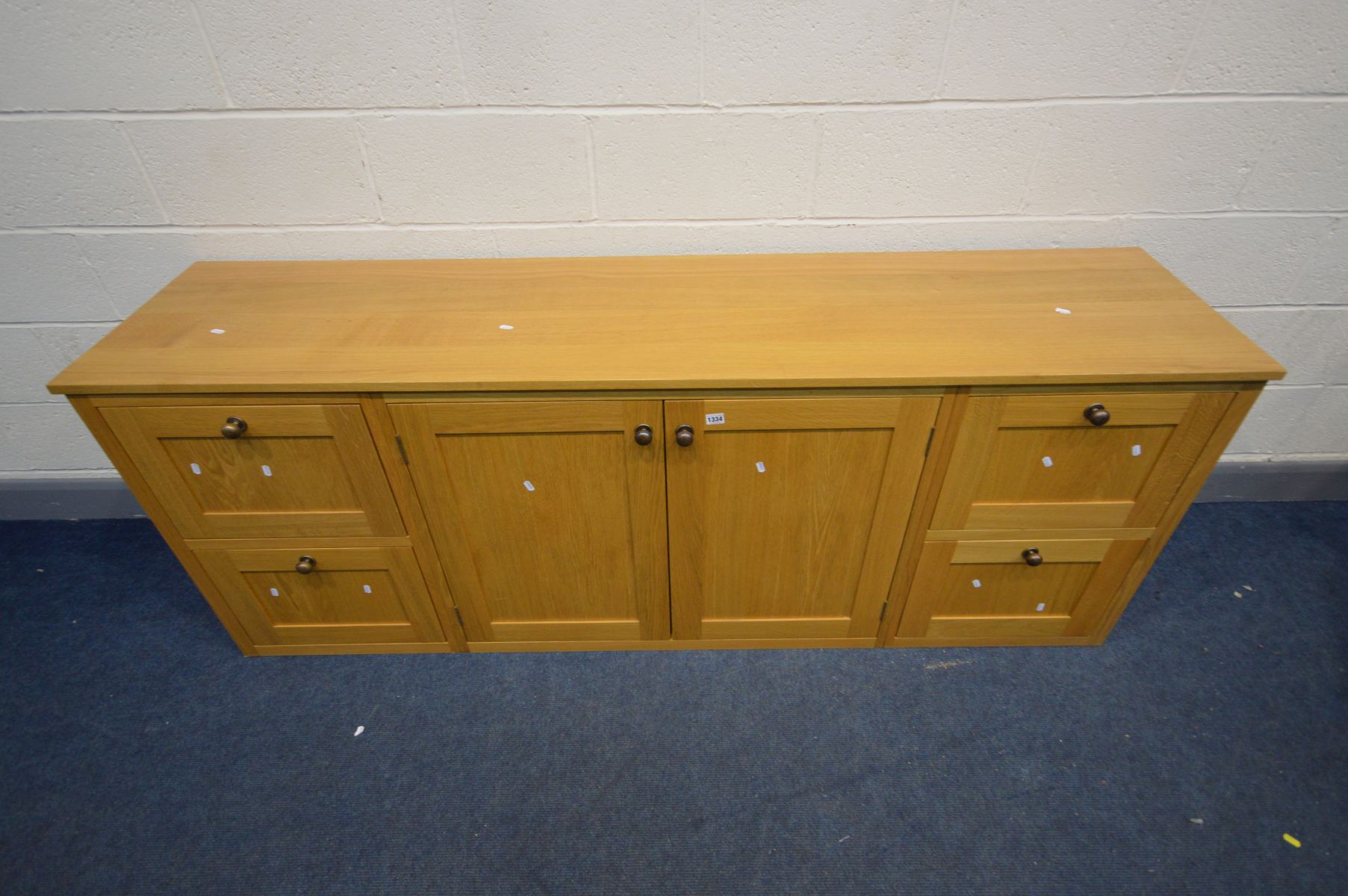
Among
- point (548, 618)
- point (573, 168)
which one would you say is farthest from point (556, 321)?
point (548, 618)

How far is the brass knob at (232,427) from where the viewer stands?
103cm

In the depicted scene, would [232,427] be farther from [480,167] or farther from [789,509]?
[789,509]

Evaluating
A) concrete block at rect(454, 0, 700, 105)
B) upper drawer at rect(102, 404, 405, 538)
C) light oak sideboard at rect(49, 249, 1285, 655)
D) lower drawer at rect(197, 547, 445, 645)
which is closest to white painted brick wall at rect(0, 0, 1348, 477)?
concrete block at rect(454, 0, 700, 105)

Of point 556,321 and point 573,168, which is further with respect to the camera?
point 573,168

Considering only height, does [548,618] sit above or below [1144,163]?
below

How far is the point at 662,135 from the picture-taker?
1.28 metres

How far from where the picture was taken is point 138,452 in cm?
109

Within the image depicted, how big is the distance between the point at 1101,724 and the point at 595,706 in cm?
107

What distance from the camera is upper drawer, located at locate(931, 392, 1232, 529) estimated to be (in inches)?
41.1

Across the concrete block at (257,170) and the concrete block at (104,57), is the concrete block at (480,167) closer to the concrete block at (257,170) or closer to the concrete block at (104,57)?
the concrete block at (257,170)

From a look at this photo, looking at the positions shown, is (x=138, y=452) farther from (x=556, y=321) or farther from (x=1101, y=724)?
(x=1101, y=724)

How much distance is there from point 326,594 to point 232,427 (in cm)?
47

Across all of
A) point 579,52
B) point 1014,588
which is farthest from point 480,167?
point 1014,588

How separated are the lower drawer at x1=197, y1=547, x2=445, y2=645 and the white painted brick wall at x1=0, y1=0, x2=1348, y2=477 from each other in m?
0.66
